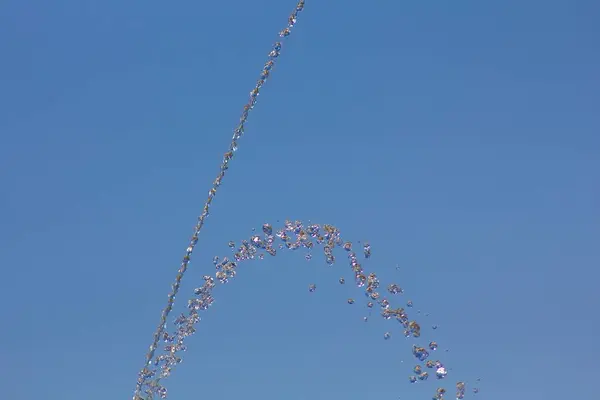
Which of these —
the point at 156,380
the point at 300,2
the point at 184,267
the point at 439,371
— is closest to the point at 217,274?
the point at 184,267

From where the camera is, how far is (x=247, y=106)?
2029 inches

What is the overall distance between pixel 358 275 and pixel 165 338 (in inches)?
465

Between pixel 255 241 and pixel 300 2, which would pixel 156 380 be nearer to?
pixel 255 241

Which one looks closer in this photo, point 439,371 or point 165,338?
point 439,371

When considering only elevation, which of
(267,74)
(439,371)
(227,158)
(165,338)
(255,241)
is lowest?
(439,371)

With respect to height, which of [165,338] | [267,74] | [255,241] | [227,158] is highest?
[267,74]

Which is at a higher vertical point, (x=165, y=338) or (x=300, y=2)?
(x=300, y=2)

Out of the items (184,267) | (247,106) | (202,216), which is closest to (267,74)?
(247,106)

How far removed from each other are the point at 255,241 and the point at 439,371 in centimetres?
1364

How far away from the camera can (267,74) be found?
170 feet

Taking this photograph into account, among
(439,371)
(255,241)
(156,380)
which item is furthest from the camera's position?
(255,241)

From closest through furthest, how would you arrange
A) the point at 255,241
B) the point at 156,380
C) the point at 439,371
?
the point at 439,371 → the point at 156,380 → the point at 255,241

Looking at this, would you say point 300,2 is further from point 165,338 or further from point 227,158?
point 165,338

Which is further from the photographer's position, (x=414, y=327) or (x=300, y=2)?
(x=300, y=2)
